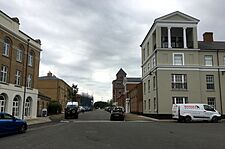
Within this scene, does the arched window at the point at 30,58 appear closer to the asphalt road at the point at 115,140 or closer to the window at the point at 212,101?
the asphalt road at the point at 115,140

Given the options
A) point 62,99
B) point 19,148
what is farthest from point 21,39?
point 62,99

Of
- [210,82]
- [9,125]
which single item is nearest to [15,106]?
[9,125]

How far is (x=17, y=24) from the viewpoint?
32812 mm

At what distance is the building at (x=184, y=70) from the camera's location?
37.9m

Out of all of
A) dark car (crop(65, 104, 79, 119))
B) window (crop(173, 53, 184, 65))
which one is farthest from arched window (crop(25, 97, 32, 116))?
window (crop(173, 53, 184, 65))

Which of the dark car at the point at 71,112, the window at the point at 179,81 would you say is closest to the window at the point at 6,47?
the dark car at the point at 71,112

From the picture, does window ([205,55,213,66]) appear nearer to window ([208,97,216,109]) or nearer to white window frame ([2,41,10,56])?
window ([208,97,216,109])

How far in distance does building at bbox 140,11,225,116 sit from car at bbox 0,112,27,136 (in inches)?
913

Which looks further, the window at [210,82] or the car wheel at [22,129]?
the window at [210,82]

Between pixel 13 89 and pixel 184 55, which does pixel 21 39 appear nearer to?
pixel 13 89

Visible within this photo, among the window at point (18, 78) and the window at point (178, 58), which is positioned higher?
the window at point (178, 58)

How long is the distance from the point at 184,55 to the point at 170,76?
12.6 ft

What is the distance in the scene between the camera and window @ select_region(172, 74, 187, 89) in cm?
3816

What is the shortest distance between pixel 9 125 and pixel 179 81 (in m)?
27.3
